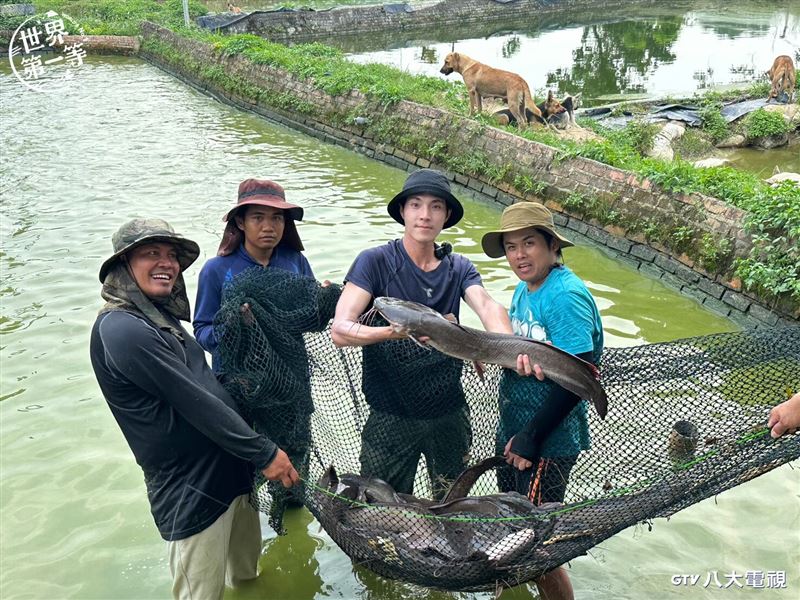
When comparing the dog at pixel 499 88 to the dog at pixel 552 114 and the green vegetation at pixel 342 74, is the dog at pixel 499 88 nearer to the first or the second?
the dog at pixel 552 114

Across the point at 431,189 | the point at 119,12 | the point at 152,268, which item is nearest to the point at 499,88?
the point at 431,189

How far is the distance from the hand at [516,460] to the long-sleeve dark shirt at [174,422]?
3.42ft

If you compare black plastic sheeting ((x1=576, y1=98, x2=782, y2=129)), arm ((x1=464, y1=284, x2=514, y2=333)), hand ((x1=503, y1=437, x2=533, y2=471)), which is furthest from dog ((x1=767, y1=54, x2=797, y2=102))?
hand ((x1=503, y1=437, x2=533, y2=471))

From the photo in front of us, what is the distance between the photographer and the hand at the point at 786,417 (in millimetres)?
3004

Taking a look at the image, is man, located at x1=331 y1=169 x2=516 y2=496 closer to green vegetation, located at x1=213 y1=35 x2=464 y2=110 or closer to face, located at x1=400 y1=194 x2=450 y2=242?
face, located at x1=400 y1=194 x2=450 y2=242

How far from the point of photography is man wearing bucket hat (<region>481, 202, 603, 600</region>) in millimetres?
3090

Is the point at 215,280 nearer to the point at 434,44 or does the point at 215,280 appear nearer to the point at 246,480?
the point at 246,480

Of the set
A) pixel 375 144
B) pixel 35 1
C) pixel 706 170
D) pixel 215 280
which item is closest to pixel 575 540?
pixel 215 280

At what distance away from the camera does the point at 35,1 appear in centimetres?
A: 3020

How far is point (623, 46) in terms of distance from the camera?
2466 cm

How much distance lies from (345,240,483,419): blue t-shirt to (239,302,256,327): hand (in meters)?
0.48

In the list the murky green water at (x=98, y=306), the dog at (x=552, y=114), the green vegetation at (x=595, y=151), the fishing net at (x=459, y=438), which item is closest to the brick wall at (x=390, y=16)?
the green vegetation at (x=595, y=151)

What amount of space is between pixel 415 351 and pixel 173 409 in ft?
3.71

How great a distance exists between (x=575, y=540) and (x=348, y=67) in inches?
563
